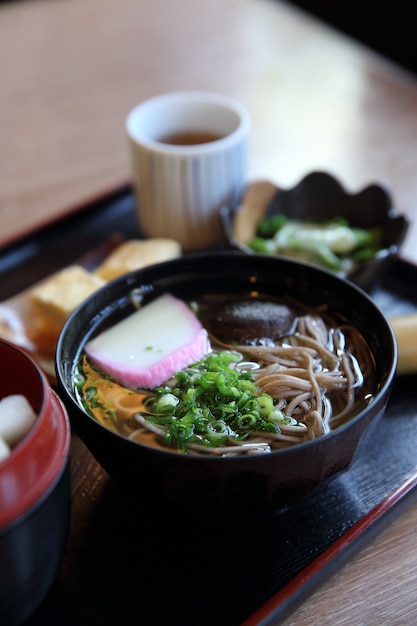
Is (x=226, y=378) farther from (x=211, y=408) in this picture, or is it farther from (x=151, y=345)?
(x=151, y=345)

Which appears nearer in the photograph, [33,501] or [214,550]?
[33,501]

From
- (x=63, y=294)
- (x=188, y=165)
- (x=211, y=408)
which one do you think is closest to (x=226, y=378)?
(x=211, y=408)

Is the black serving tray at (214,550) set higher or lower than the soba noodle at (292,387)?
lower

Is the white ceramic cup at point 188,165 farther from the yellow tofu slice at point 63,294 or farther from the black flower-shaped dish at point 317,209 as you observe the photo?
the yellow tofu slice at point 63,294

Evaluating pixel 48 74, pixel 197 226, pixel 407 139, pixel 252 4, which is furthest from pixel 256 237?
pixel 252 4

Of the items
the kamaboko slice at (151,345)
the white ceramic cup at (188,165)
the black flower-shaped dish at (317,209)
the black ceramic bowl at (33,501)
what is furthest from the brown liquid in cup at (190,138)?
the black ceramic bowl at (33,501)

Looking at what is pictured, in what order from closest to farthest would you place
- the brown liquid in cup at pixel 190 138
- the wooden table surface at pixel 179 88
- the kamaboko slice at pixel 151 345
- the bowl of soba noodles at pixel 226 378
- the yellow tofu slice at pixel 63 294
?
1. the bowl of soba noodles at pixel 226 378
2. the kamaboko slice at pixel 151 345
3. the yellow tofu slice at pixel 63 294
4. the brown liquid in cup at pixel 190 138
5. the wooden table surface at pixel 179 88
